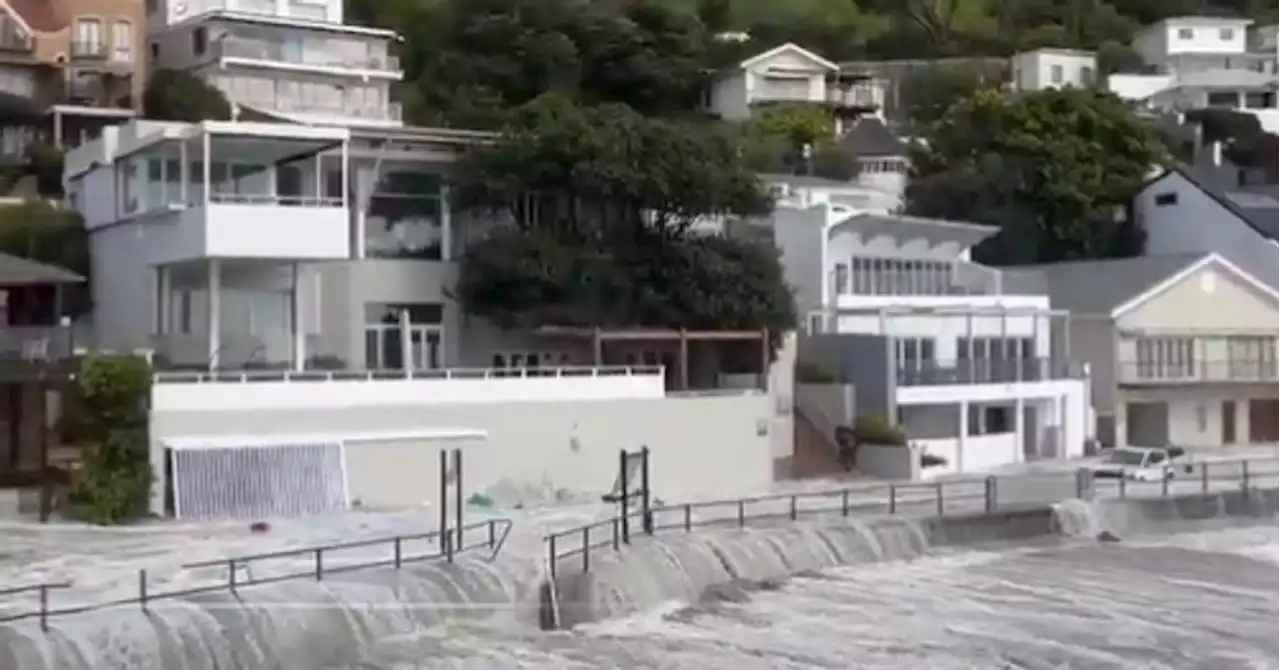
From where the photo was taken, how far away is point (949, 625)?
25734 millimetres

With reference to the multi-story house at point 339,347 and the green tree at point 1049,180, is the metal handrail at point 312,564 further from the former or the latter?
the green tree at point 1049,180

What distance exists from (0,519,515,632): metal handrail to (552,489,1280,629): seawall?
5.20 ft

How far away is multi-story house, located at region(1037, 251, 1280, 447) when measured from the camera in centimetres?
5116

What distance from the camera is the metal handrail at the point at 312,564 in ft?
67.8

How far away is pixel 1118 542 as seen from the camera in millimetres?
35250

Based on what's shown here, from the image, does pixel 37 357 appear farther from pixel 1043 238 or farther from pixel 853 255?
pixel 1043 238

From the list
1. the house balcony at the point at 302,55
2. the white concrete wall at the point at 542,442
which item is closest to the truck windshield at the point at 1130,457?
the white concrete wall at the point at 542,442

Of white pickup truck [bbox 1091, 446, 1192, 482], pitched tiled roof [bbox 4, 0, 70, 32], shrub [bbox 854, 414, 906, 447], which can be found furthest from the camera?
pitched tiled roof [bbox 4, 0, 70, 32]

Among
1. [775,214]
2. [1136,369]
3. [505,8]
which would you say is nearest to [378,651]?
[775,214]

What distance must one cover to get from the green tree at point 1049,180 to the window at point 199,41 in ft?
80.7

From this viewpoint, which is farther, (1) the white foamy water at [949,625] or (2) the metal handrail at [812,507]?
(2) the metal handrail at [812,507]

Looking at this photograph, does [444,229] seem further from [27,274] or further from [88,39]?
[88,39]

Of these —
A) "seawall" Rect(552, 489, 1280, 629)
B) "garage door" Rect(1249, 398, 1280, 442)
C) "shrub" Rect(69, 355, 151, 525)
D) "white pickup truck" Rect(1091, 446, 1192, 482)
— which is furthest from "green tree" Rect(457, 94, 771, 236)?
"garage door" Rect(1249, 398, 1280, 442)

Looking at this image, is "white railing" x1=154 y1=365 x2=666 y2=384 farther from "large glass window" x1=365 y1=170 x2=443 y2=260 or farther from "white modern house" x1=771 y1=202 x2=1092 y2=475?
"white modern house" x1=771 y1=202 x2=1092 y2=475
